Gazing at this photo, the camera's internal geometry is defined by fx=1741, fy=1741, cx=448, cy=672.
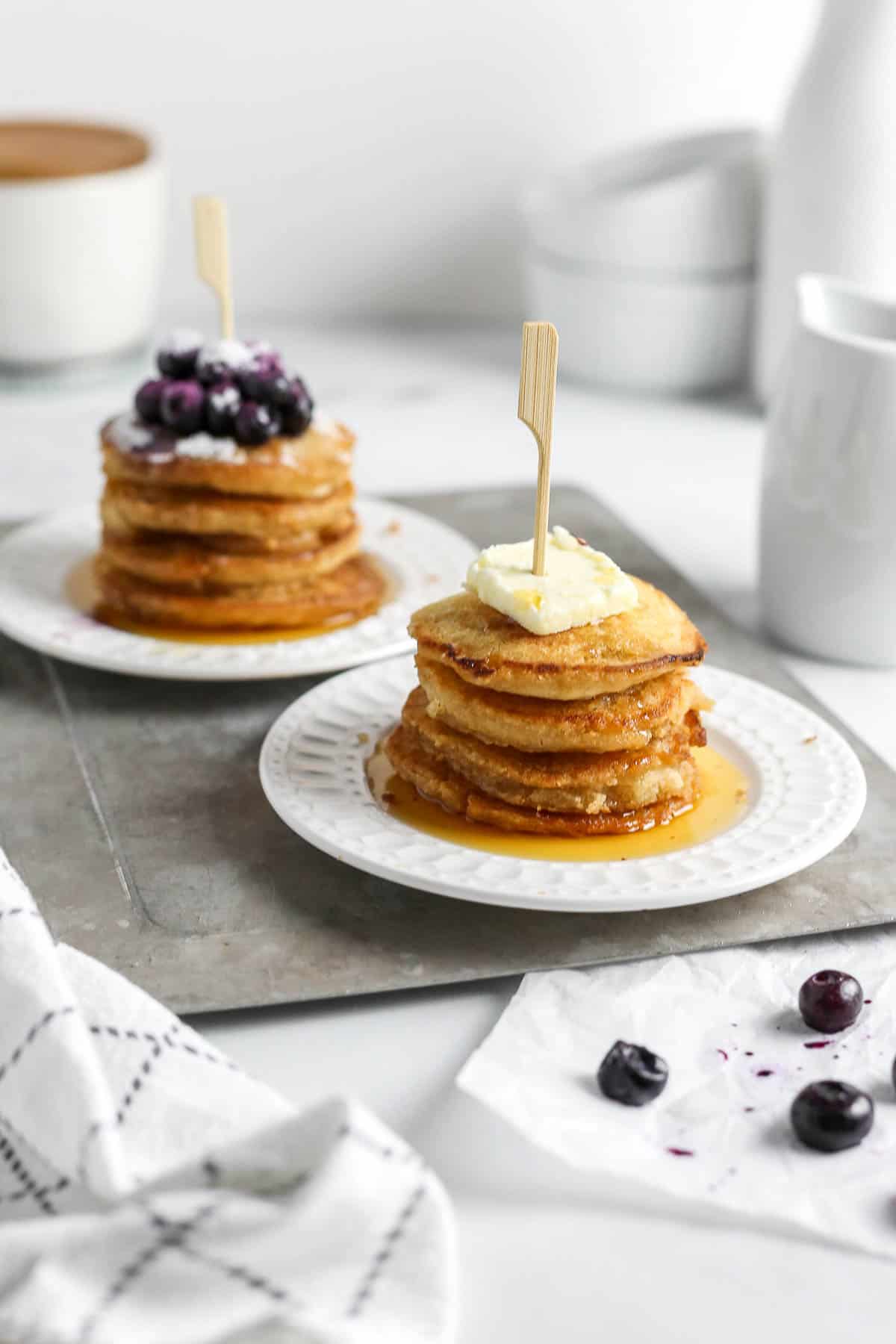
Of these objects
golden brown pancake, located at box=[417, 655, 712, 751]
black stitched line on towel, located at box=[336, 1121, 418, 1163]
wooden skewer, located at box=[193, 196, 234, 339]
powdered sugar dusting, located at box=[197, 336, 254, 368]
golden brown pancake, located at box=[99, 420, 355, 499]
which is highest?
wooden skewer, located at box=[193, 196, 234, 339]

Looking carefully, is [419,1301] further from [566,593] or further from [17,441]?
[17,441]

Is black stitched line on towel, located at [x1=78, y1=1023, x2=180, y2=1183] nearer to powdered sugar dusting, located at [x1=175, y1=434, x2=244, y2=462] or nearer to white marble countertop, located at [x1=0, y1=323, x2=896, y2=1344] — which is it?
white marble countertop, located at [x1=0, y1=323, x2=896, y2=1344]

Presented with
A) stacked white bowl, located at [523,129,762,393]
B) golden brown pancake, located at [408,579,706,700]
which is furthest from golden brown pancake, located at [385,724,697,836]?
stacked white bowl, located at [523,129,762,393]

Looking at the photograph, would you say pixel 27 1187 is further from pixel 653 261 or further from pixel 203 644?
pixel 653 261

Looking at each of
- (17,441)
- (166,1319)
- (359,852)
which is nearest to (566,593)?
(359,852)

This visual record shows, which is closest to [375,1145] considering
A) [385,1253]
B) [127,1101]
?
[385,1253]

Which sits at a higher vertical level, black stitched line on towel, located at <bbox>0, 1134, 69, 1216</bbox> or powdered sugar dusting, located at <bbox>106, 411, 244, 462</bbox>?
powdered sugar dusting, located at <bbox>106, 411, 244, 462</bbox>
